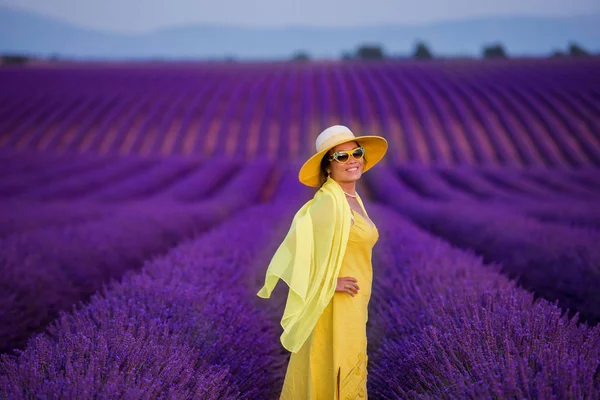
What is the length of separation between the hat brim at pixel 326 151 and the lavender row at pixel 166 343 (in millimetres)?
876

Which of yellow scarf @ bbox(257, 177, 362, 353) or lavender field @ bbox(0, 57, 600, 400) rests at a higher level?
yellow scarf @ bbox(257, 177, 362, 353)

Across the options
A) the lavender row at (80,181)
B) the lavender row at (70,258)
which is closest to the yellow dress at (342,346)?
the lavender row at (70,258)

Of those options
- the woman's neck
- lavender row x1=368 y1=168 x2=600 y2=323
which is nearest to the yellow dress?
the woman's neck

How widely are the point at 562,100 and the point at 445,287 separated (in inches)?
732

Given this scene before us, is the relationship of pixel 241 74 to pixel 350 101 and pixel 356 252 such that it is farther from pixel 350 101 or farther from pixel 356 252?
pixel 356 252

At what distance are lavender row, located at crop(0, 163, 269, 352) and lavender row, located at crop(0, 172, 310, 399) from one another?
950mm

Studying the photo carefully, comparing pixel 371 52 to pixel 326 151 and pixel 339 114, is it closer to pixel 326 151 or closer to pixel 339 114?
pixel 339 114

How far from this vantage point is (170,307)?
2.58 metres

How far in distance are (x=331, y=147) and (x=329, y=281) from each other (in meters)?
0.60

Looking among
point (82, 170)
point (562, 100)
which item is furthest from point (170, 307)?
point (562, 100)

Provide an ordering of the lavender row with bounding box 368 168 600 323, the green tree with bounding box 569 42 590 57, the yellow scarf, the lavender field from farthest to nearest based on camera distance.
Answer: the green tree with bounding box 569 42 590 57, the lavender row with bounding box 368 168 600 323, the yellow scarf, the lavender field

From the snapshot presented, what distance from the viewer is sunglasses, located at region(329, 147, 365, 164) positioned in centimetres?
221

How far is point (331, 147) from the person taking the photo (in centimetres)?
220

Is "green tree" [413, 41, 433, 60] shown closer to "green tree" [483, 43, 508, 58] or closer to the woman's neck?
"green tree" [483, 43, 508, 58]
